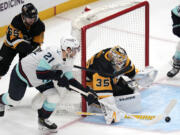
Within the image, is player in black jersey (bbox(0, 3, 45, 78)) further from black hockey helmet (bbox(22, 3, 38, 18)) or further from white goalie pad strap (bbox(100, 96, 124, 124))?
white goalie pad strap (bbox(100, 96, 124, 124))

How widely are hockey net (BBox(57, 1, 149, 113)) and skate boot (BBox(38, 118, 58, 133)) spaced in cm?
43

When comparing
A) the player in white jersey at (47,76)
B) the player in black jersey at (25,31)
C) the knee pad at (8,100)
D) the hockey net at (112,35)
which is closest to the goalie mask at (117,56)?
the hockey net at (112,35)

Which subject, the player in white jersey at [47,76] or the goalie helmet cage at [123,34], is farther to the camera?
the goalie helmet cage at [123,34]

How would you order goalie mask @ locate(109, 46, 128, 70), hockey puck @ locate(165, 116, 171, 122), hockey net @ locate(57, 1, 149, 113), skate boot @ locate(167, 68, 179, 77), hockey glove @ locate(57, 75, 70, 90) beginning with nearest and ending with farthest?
1. hockey glove @ locate(57, 75, 70, 90)
2. hockey puck @ locate(165, 116, 171, 122)
3. goalie mask @ locate(109, 46, 128, 70)
4. hockey net @ locate(57, 1, 149, 113)
5. skate boot @ locate(167, 68, 179, 77)

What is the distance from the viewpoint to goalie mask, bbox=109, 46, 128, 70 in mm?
5348

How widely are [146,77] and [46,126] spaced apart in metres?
1.18

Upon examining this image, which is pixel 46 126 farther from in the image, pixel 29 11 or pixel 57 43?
pixel 57 43

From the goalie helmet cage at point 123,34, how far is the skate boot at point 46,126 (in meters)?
0.43

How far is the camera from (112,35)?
5.84 metres

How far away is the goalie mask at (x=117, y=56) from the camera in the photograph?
535 centimetres

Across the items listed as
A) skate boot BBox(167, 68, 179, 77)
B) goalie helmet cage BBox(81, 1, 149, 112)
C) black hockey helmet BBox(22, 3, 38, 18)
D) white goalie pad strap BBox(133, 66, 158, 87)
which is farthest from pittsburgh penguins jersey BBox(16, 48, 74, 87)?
skate boot BBox(167, 68, 179, 77)

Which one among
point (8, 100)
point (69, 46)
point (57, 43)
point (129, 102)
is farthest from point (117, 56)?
point (57, 43)

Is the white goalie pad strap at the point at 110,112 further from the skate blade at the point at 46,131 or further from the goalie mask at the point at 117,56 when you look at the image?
the skate blade at the point at 46,131

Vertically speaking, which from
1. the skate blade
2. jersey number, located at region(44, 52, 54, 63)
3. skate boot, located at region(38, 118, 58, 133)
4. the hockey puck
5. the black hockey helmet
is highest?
the black hockey helmet
